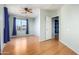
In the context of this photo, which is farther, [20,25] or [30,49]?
[30,49]

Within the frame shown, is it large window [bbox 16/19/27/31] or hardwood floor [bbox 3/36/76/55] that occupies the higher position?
large window [bbox 16/19/27/31]

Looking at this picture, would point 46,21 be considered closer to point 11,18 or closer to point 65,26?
point 65,26

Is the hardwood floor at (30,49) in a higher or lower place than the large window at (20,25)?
lower

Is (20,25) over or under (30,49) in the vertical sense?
over

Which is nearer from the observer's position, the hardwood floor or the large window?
the hardwood floor

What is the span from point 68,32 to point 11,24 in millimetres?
1651

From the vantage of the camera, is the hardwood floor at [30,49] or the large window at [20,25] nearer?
the hardwood floor at [30,49]
